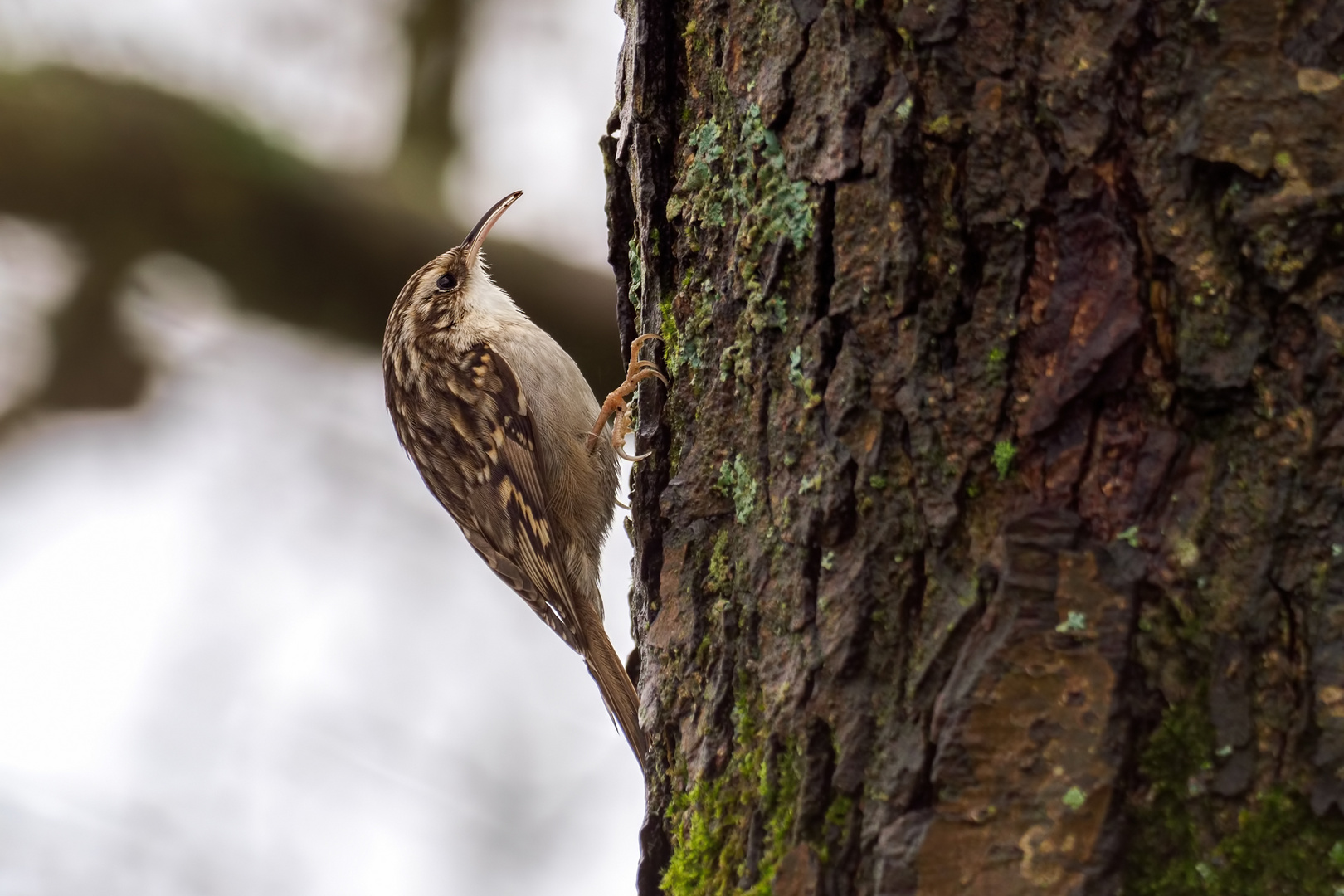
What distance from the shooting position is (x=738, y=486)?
155cm

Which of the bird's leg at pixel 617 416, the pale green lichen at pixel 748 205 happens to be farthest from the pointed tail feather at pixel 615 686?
the pale green lichen at pixel 748 205

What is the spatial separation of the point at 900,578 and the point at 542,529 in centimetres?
200

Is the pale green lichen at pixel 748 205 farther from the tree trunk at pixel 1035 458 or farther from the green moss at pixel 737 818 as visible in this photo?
the green moss at pixel 737 818

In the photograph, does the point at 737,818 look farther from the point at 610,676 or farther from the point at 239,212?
the point at 239,212

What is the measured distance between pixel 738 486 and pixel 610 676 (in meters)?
1.51

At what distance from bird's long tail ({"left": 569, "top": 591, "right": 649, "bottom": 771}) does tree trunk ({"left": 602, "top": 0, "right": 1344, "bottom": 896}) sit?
4.10 feet

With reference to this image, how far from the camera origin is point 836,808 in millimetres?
1338

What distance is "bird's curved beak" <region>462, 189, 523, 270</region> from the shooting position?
315 cm

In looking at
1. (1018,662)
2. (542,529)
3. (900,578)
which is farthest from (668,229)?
(542,529)

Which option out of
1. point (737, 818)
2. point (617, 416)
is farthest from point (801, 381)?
point (617, 416)

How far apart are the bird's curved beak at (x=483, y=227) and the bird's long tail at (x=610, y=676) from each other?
33.9 inches

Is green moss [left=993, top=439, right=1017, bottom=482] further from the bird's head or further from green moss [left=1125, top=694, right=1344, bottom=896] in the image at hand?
the bird's head

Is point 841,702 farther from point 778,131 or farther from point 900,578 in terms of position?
point 778,131

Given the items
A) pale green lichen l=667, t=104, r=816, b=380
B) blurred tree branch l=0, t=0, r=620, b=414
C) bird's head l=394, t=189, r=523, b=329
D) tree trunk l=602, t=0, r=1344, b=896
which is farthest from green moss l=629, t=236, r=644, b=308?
bird's head l=394, t=189, r=523, b=329
